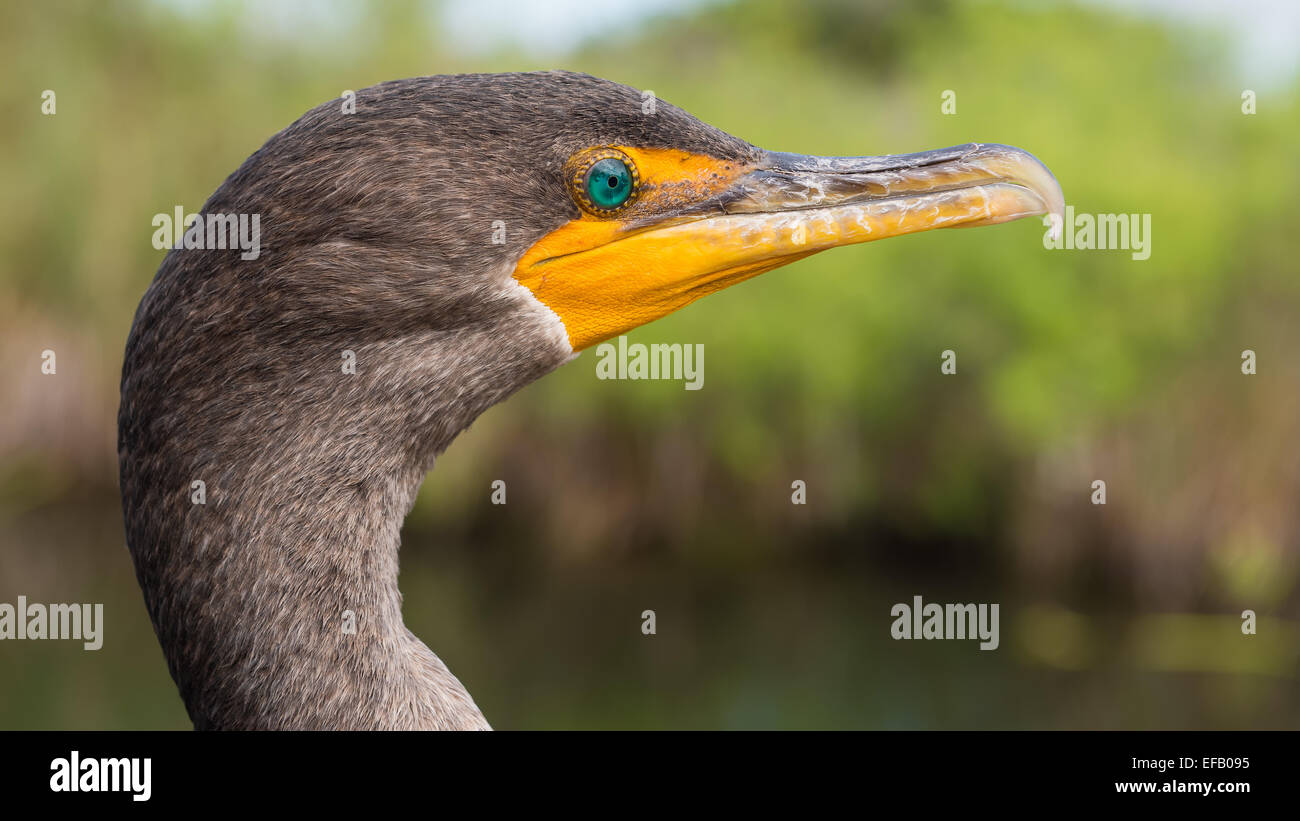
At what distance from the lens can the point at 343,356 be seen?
2510 mm

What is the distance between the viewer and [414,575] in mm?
14203

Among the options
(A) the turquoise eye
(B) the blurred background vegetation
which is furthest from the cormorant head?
(B) the blurred background vegetation

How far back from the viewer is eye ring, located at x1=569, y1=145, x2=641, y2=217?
8.66 feet

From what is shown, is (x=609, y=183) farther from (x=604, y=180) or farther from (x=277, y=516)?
(x=277, y=516)

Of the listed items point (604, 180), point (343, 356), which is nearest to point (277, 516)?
point (343, 356)

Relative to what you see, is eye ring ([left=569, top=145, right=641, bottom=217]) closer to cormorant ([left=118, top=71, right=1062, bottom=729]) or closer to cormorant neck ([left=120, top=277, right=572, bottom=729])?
cormorant ([left=118, top=71, right=1062, bottom=729])

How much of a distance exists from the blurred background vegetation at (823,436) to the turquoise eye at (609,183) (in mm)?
9212

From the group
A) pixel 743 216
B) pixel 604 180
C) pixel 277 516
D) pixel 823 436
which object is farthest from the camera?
pixel 823 436

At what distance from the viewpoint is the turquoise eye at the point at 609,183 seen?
2656 millimetres

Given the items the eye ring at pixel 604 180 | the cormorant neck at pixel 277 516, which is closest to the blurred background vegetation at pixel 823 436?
the cormorant neck at pixel 277 516

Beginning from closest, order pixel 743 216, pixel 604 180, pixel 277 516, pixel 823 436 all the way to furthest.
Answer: pixel 277 516 < pixel 604 180 < pixel 743 216 < pixel 823 436

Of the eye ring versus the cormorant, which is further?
Answer: the eye ring

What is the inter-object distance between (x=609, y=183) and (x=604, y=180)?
17 mm

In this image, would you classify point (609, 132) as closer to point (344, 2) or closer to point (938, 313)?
point (938, 313)
